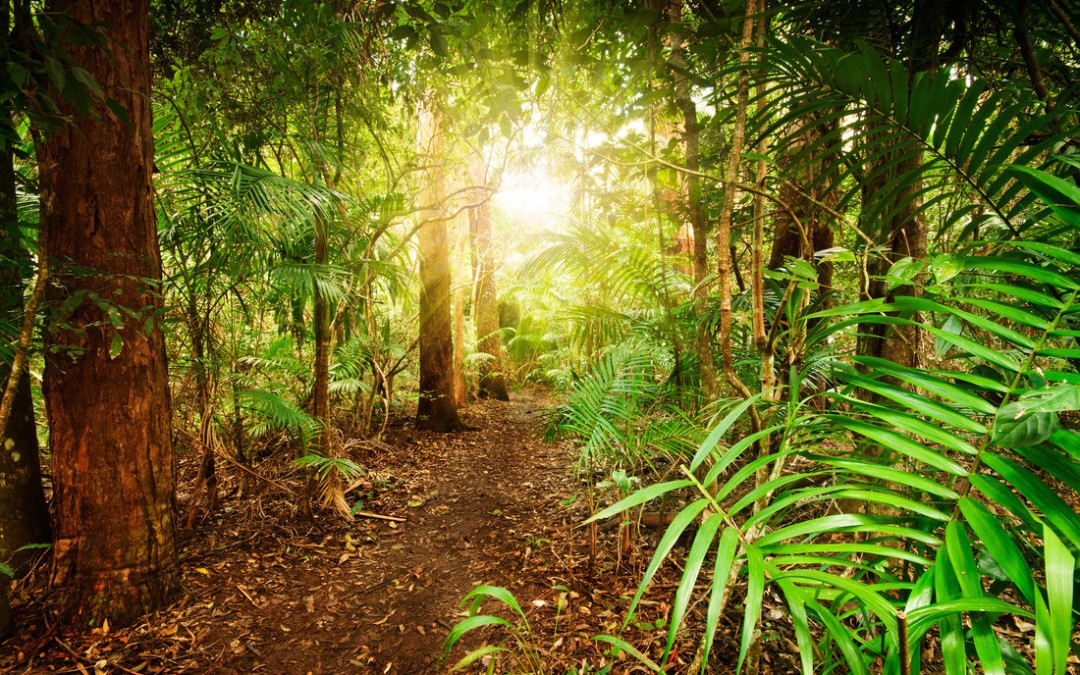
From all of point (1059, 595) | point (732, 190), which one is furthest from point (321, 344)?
point (1059, 595)

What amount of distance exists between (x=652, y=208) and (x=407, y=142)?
3.12 metres

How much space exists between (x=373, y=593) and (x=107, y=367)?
1.65 m

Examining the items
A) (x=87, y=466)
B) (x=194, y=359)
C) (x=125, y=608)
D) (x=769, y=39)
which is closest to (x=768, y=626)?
(x=769, y=39)

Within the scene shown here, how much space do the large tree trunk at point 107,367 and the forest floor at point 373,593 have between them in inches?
8.2

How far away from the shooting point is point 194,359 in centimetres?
240

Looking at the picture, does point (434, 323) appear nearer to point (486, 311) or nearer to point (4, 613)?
point (486, 311)

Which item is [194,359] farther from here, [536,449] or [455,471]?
[536,449]

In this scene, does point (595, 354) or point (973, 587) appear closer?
point (973, 587)

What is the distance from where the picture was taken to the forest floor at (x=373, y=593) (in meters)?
1.79

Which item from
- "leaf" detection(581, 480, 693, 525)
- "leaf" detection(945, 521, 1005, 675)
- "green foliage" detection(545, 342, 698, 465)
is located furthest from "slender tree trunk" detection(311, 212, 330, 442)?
"leaf" detection(945, 521, 1005, 675)

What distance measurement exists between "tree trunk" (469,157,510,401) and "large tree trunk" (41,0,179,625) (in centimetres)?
557

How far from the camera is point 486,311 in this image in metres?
8.72

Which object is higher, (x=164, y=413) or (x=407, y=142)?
(x=407, y=142)

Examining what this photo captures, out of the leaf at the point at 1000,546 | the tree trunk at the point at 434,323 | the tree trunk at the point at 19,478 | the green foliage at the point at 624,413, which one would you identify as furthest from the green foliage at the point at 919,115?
the tree trunk at the point at 434,323
